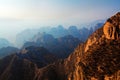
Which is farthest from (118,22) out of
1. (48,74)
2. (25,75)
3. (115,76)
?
(25,75)

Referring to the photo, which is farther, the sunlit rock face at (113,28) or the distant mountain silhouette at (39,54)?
the distant mountain silhouette at (39,54)

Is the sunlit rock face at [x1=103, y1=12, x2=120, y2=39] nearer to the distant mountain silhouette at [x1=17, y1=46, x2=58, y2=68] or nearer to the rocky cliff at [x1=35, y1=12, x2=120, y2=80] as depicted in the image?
the rocky cliff at [x1=35, y1=12, x2=120, y2=80]

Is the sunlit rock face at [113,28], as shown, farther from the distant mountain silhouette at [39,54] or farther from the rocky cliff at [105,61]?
the distant mountain silhouette at [39,54]

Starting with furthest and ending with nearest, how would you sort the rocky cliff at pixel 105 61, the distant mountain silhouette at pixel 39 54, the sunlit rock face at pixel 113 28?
the distant mountain silhouette at pixel 39 54
the sunlit rock face at pixel 113 28
the rocky cliff at pixel 105 61

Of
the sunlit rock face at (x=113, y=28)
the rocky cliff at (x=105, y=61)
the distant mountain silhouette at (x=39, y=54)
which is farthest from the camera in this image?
the distant mountain silhouette at (x=39, y=54)

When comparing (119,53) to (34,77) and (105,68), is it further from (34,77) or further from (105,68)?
(34,77)

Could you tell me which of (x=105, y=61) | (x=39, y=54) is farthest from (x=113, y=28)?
(x=39, y=54)

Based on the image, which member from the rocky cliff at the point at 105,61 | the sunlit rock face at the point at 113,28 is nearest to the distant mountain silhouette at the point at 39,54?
the sunlit rock face at the point at 113,28

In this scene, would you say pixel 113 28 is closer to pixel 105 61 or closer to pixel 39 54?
pixel 105 61

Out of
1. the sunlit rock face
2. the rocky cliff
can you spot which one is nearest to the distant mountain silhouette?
the sunlit rock face

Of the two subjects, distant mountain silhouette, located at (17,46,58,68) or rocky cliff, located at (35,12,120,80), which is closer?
rocky cliff, located at (35,12,120,80)

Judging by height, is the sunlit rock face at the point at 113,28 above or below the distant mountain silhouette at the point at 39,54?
above
